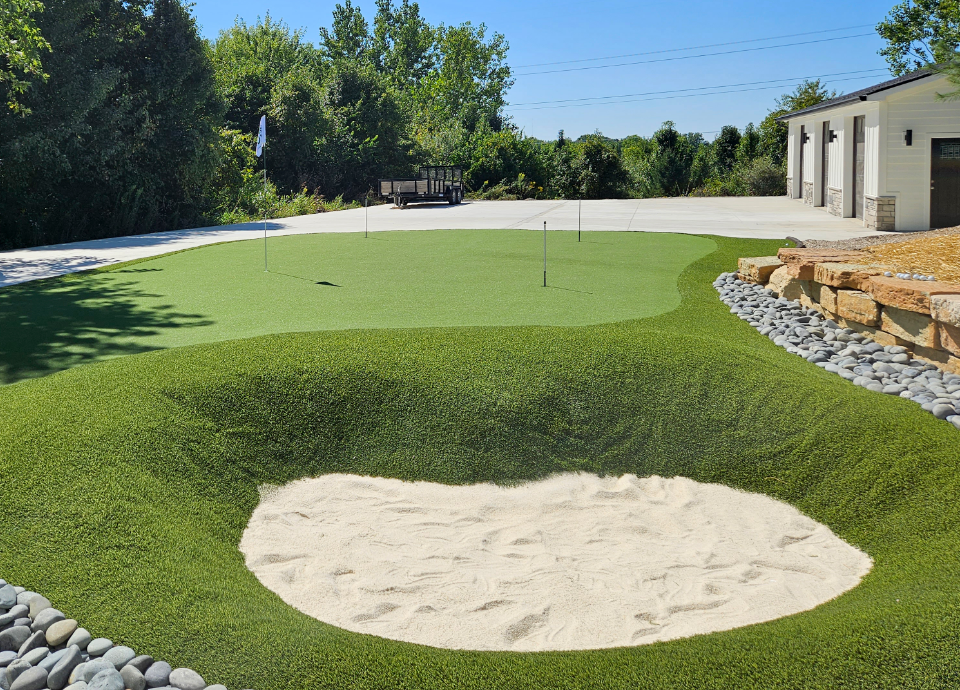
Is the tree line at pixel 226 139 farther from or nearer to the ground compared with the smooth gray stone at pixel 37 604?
farther from the ground

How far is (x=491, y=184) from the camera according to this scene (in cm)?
3481

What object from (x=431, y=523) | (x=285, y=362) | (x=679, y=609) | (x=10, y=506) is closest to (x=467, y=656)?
(x=679, y=609)

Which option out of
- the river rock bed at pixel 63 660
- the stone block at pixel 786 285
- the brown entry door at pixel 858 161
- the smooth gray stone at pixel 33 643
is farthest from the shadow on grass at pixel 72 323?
the brown entry door at pixel 858 161

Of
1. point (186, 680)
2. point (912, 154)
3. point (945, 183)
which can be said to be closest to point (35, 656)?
point (186, 680)

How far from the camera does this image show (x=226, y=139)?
78.2ft

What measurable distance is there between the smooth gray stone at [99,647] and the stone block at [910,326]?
6.12 metres

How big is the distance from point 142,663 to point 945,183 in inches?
716

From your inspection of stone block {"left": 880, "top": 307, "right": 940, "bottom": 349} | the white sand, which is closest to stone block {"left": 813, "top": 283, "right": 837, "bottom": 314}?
stone block {"left": 880, "top": 307, "right": 940, "bottom": 349}

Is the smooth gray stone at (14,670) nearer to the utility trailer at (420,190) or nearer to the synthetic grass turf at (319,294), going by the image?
the synthetic grass turf at (319,294)

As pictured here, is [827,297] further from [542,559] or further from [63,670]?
[63,670]

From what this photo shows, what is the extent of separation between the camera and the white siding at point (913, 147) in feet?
55.2

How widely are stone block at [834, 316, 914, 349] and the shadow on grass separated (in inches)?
231

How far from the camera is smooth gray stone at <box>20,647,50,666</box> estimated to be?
122 inches

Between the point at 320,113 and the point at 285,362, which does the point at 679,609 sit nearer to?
the point at 285,362
